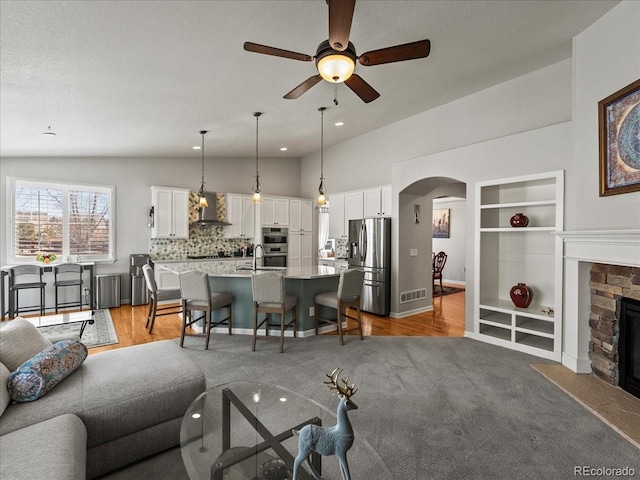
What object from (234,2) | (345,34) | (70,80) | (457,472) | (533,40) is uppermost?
(533,40)

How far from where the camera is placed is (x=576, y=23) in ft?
10.3

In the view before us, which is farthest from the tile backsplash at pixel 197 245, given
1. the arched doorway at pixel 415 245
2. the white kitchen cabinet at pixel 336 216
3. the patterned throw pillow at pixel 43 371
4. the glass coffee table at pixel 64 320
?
the patterned throw pillow at pixel 43 371

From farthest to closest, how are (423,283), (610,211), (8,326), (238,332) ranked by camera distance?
(423,283) < (238,332) < (610,211) < (8,326)

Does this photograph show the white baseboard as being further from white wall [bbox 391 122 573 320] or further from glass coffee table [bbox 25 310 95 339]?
glass coffee table [bbox 25 310 95 339]

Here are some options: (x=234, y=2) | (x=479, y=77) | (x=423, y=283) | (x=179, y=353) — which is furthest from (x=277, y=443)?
(x=423, y=283)

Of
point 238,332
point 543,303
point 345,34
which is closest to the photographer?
point 345,34

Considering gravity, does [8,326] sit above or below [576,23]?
below

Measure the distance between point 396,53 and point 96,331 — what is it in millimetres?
5153

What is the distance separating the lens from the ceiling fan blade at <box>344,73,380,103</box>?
266 cm

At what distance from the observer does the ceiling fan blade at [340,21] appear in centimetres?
168

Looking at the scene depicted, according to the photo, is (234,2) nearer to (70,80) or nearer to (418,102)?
(70,80)

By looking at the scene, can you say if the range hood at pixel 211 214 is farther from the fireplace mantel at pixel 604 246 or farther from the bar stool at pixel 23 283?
the fireplace mantel at pixel 604 246

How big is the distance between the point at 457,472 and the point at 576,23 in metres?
3.97
